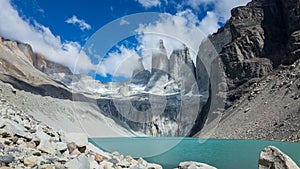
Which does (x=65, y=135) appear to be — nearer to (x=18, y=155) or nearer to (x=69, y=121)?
(x=18, y=155)

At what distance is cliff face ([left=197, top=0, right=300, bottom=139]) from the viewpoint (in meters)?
87.1

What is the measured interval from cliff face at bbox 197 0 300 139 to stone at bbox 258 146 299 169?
70.2 metres

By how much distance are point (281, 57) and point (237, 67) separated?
16.8 metres

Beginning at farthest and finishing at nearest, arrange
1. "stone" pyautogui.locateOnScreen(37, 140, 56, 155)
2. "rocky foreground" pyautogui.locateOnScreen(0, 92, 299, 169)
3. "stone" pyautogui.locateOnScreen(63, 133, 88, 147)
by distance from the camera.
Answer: "stone" pyautogui.locateOnScreen(63, 133, 88, 147)
"stone" pyautogui.locateOnScreen(37, 140, 56, 155)
"rocky foreground" pyautogui.locateOnScreen(0, 92, 299, 169)

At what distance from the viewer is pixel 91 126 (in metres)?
109

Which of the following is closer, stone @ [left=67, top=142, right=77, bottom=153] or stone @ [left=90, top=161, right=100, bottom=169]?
stone @ [left=90, top=161, right=100, bottom=169]

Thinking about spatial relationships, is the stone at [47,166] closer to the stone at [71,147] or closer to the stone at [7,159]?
the stone at [7,159]

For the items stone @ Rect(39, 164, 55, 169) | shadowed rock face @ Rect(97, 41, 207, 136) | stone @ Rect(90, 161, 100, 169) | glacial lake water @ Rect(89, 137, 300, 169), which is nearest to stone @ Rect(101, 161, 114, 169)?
stone @ Rect(90, 161, 100, 169)

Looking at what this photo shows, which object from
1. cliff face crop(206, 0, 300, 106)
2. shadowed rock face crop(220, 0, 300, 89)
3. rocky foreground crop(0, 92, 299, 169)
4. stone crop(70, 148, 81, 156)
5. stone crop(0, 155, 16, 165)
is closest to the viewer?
stone crop(0, 155, 16, 165)

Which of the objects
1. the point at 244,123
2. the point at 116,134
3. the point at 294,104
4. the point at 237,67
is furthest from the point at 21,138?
the point at 237,67

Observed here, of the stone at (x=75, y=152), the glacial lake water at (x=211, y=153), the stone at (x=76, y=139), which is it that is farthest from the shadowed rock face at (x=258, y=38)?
the stone at (x=75, y=152)

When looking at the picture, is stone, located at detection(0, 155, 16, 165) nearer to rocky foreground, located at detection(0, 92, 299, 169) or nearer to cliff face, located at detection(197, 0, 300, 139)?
rocky foreground, located at detection(0, 92, 299, 169)

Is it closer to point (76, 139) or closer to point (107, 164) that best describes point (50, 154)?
point (107, 164)

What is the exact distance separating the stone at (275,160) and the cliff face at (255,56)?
70155 mm
